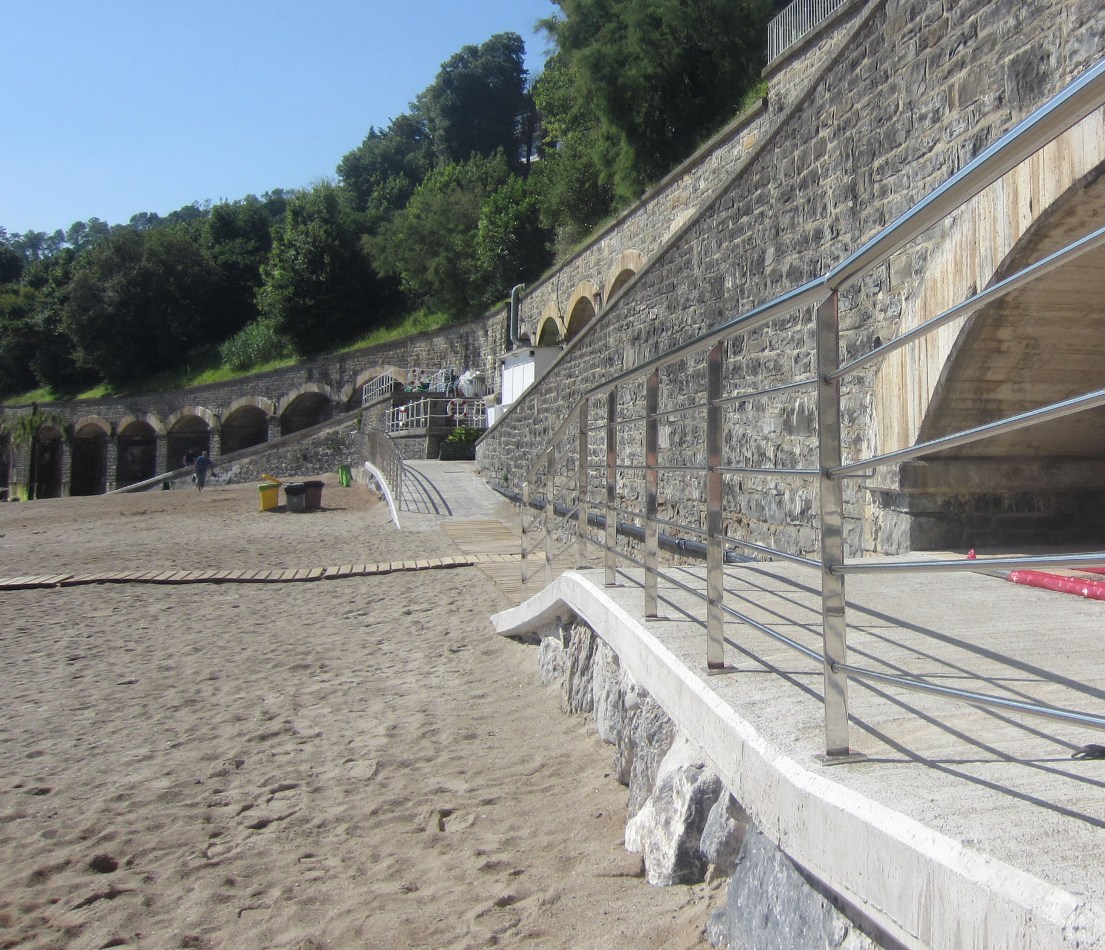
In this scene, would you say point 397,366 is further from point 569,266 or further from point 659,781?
point 659,781

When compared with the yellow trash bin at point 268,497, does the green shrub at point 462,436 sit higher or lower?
higher

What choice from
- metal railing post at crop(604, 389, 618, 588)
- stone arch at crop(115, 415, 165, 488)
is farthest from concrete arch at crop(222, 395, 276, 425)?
metal railing post at crop(604, 389, 618, 588)

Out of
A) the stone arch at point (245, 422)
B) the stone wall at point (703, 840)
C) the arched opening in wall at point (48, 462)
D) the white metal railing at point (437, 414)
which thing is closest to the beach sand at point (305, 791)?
the stone wall at point (703, 840)

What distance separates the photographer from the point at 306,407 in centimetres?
3884

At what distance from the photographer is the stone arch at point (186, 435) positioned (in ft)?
135

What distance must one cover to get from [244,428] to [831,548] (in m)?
41.5

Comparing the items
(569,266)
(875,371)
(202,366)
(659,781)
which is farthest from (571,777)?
(202,366)

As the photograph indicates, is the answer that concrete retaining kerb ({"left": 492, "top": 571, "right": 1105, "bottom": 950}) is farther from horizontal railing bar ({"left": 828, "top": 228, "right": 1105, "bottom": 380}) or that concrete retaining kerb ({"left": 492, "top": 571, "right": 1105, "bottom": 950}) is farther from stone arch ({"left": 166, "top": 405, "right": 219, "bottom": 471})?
stone arch ({"left": 166, "top": 405, "right": 219, "bottom": 471})

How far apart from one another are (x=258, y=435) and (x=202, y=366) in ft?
19.3

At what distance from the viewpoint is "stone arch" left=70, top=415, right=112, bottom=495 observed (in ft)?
144

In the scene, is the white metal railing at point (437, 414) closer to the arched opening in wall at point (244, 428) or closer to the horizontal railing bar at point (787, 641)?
the arched opening in wall at point (244, 428)

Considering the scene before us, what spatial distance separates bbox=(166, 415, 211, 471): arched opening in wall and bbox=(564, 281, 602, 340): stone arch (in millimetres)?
24059

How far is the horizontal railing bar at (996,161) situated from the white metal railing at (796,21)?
526 inches

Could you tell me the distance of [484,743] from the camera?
4.02 m
